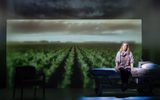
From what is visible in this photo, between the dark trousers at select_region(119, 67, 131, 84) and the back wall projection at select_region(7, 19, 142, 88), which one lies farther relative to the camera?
the back wall projection at select_region(7, 19, 142, 88)

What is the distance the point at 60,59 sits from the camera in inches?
478

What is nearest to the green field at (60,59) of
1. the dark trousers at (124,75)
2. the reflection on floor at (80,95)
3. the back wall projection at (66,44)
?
the back wall projection at (66,44)

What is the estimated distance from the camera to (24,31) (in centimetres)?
1216

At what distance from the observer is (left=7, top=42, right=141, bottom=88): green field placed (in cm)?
1204

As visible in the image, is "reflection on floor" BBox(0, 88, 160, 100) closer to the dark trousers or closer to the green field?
the dark trousers

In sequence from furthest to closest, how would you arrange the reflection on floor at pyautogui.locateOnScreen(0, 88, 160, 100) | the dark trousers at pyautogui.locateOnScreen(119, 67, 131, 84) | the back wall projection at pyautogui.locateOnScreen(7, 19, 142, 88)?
the back wall projection at pyautogui.locateOnScreen(7, 19, 142, 88)
the dark trousers at pyautogui.locateOnScreen(119, 67, 131, 84)
the reflection on floor at pyautogui.locateOnScreen(0, 88, 160, 100)

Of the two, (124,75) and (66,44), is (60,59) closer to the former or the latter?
(66,44)

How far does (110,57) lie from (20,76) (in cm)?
272

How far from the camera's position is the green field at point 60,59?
12.0m

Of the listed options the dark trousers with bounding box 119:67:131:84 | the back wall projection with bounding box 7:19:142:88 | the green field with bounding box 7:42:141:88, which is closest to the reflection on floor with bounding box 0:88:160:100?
the dark trousers with bounding box 119:67:131:84

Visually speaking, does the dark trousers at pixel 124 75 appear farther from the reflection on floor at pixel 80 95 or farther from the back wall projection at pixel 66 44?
the back wall projection at pixel 66 44

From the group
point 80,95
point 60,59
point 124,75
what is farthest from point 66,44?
point 124,75

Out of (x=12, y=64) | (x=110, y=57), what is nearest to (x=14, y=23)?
(x=12, y=64)

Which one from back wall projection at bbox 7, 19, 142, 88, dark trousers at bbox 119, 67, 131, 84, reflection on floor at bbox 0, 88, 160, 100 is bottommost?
reflection on floor at bbox 0, 88, 160, 100
